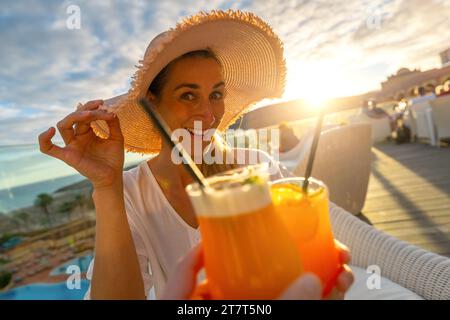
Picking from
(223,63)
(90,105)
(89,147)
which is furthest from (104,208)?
(223,63)

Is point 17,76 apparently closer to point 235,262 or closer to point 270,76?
point 270,76

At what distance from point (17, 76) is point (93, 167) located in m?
4.73

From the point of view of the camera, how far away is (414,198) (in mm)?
5336

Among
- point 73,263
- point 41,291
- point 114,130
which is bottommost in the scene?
point 41,291

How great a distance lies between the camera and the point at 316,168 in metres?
4.50

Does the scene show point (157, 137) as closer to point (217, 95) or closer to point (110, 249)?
point (217, 95)

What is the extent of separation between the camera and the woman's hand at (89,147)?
151 centimetres

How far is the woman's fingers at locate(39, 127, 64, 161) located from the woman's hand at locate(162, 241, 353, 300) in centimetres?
94

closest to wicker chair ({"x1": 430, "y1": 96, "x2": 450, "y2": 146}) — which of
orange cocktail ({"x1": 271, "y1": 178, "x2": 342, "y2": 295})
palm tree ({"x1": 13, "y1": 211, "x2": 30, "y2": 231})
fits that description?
orange cocktail ({"x1": 271, "y1": 178, "x2": 342, "y2": 295})

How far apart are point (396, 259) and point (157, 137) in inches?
68.0

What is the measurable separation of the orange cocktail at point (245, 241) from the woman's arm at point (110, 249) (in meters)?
0.84
